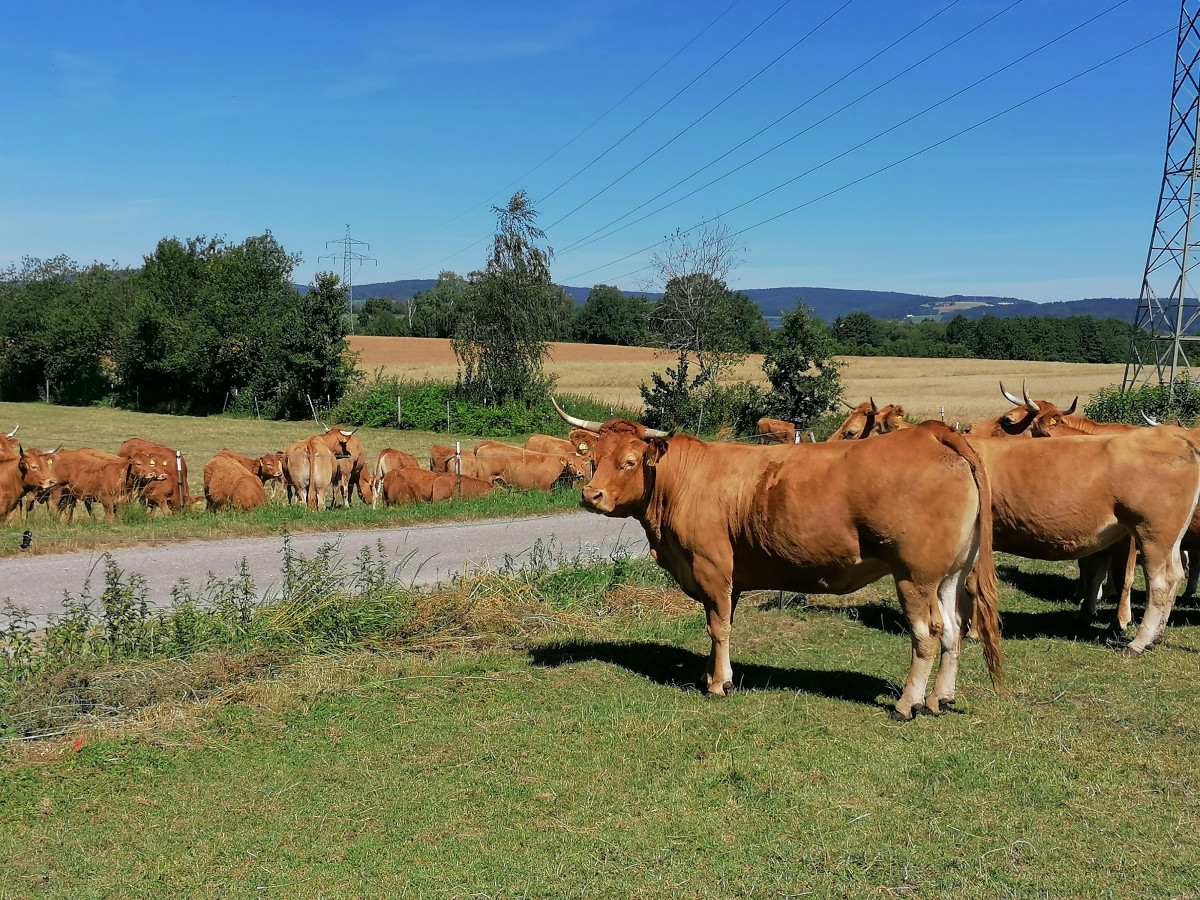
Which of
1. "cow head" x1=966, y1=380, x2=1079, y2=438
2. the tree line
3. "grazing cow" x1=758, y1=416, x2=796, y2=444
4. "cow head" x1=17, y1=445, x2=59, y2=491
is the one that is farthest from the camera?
the tree line

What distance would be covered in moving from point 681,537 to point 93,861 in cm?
454

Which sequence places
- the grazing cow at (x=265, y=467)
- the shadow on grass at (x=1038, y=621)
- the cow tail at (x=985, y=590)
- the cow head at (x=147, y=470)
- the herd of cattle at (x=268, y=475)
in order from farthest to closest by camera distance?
the grazing cow at (x=265, y=467)
the cow head at (x=147, y=470)
the herd of cattle at (x=268, y=475)
the shadow on grass at (x=1038, y=621)
the cow tail at (x=985, y=590)

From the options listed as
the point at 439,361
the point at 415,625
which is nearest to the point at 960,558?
the point at 415,625

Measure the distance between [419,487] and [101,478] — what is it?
5.71m

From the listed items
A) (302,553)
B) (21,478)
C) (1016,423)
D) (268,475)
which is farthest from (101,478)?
(1016,423)

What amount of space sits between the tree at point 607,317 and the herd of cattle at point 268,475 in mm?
85374

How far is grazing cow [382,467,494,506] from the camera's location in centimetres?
1920

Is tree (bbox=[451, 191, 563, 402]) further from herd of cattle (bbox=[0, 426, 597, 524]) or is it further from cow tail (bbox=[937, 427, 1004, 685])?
cow tail (bbox=[937, 427, 1004, 685])

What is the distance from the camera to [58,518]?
17.0 m

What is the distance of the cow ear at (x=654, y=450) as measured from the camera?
8023 mm

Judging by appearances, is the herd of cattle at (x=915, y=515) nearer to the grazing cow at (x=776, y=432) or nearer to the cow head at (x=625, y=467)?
the cow head at (x=625, y=467)

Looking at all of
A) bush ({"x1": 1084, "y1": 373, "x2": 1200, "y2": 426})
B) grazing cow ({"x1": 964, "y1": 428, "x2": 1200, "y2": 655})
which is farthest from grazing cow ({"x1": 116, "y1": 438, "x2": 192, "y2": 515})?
bush ({"x1": 1084, "y1": 373, "x2": 1200, "y2": 426})

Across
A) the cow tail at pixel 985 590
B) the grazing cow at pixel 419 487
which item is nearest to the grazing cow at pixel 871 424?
the grazing cow at pixel 419 487

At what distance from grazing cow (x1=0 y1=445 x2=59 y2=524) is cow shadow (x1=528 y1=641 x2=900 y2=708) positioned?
12340 millimetres
